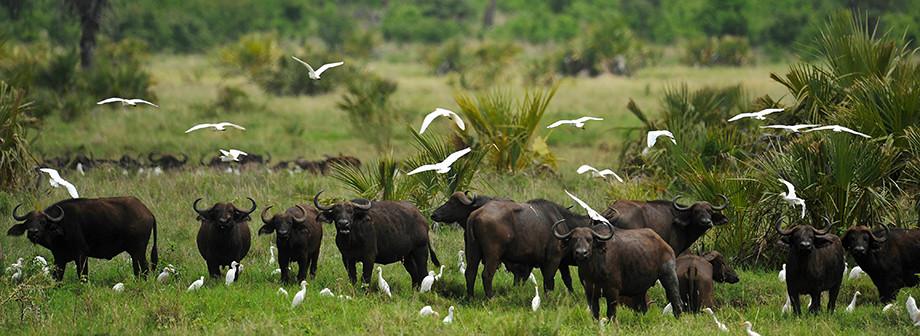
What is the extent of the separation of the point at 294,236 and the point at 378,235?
0.79m

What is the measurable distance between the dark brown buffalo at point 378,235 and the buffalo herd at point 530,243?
0.01 meters

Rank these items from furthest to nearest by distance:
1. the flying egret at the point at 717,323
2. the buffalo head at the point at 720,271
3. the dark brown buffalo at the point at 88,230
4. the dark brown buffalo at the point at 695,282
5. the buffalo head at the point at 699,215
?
the buffalo head at the point at 699,215
the dark brown buffalo at the point at 88,230
the buffalo head at the point at 720,271
the dark brown buffalo at the point at 695,282
the flying egret at the point at 717,323

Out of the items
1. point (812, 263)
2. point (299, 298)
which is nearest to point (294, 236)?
point (299, 298)

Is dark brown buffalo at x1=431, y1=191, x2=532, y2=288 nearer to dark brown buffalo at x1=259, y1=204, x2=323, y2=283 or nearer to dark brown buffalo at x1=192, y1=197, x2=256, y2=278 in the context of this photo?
dark brown buffalo at x1=259, y1=204, x2=323, y2=283

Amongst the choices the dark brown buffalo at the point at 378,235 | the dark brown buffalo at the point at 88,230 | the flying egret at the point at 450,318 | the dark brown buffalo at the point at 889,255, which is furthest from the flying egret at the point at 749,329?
the dark brown buffalo at the point at 88,230

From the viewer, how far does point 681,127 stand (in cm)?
1745

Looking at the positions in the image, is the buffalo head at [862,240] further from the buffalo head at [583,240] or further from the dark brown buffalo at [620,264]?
the buffalo head at [583,240]

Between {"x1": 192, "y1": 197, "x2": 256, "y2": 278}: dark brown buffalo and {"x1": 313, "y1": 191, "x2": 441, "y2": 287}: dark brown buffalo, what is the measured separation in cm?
81

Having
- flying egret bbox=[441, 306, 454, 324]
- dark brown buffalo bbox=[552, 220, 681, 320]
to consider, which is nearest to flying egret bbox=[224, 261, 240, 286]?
flying egret bbox=[441, 306, 454, 324]

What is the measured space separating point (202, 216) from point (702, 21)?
48071mm

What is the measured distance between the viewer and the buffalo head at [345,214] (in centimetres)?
1114

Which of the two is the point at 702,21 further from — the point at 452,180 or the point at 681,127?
the point at 452,180

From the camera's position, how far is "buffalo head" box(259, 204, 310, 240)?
11445 mm

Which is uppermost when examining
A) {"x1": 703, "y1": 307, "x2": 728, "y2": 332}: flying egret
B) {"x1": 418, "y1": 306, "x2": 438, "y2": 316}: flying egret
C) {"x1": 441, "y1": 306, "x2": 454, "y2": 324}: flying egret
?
{"x1": 703, "y1": 307, "x2": 728, "y2": 332}: flying egret
